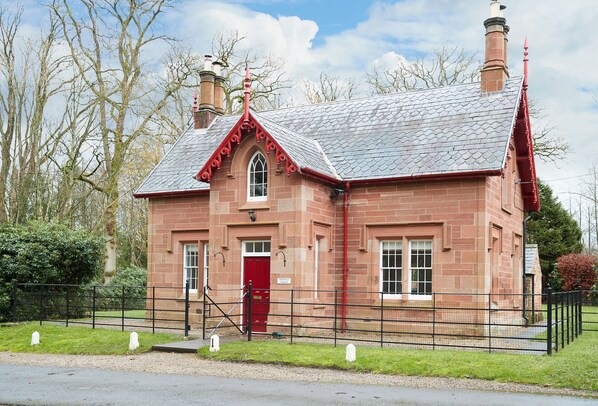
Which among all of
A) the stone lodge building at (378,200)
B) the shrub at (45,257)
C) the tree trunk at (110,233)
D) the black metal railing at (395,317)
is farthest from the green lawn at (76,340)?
the tree trunk at (110,233)

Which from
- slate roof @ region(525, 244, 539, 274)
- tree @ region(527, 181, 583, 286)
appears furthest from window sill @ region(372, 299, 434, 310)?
tree @ region(527, 181, 583, 286)

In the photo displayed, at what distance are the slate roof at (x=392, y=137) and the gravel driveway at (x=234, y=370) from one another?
6505mm

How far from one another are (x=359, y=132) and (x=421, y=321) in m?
7.21

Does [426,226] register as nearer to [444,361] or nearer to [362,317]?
[362,317]

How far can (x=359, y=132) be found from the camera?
898 inches

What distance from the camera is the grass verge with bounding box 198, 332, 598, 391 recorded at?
41.7 ft

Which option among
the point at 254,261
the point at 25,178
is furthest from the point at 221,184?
the point at 25,178

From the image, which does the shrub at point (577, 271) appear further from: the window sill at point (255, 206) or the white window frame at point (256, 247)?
the window sill at point (255, 206)

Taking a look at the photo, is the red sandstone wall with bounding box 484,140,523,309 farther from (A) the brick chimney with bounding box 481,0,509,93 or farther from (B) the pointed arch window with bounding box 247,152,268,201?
(B) the pointed arch window with bounding box 247,152,268,201

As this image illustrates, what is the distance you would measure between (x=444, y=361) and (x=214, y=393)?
531cm

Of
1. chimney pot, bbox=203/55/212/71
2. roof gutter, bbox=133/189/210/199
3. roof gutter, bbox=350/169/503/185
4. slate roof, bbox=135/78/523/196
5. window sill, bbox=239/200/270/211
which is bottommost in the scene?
window sill, bbox=239/200/270/211

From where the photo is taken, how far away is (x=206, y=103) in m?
27.5

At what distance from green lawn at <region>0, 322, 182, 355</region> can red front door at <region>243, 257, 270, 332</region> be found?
2.64m

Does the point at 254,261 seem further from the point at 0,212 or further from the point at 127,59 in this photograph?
the point at 127,59
